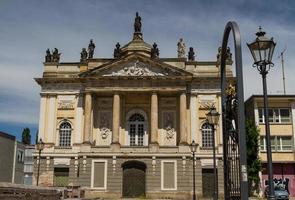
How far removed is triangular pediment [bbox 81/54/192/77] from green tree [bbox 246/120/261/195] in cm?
935

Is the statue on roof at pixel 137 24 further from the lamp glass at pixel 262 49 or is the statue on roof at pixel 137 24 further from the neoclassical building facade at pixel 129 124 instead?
the lamp glass at pixel 262 49

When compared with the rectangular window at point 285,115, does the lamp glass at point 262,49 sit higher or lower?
lower

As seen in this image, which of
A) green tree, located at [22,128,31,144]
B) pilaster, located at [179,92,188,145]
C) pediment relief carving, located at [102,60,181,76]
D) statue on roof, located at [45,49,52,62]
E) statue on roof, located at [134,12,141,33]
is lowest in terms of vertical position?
pilaster, located at [179,92,188,145]

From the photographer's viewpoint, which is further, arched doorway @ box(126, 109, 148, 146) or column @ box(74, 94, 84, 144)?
arched doorway @ box(126, 109, 148, 146)

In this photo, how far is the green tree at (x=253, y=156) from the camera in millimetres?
48781

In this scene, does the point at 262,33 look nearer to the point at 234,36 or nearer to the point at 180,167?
the point at 234,36

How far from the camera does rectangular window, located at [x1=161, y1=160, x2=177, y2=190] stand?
1841 inches

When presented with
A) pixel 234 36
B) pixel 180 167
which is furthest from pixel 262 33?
pixel 180 167

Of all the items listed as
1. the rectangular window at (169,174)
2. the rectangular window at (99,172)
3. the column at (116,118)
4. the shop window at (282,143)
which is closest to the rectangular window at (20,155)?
the rectangular window at (99,172)

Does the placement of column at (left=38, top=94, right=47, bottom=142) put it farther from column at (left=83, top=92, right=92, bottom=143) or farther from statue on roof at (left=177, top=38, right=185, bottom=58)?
statue on roof at (left=177, top=38, right=185, bottom=58)

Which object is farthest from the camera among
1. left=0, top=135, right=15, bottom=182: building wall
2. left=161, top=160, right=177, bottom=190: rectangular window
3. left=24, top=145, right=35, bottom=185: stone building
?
left=24, top=145, right=35, bottom=185: stone building

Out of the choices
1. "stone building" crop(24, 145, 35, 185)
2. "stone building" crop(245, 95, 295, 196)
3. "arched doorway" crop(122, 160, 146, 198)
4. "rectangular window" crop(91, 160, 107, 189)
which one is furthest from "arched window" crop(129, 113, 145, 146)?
"stone building" crop(24, 145, 35, 185)

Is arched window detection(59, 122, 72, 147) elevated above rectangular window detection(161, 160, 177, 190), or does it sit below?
above

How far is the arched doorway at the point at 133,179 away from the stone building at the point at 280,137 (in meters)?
13.5
